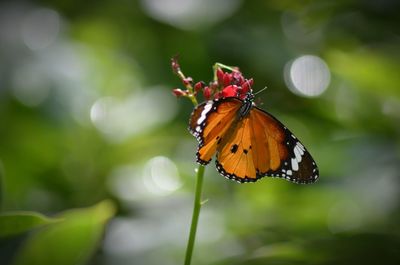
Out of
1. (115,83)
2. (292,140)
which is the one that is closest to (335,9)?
(115,83)

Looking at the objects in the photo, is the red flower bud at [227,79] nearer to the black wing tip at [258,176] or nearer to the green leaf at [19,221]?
the black wing tip at [258,176]

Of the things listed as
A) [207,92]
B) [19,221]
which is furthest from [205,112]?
Result: [19,221]

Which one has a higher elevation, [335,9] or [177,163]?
[335,9]

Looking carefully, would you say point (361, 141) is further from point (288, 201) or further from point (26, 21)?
point (26, 21)

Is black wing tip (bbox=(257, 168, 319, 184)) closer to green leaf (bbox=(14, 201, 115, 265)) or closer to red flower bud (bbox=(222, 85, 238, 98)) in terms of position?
red flower bud (bbox=(222, 85, 238, 98))

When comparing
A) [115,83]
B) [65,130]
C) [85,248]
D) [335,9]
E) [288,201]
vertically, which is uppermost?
[335,9]
